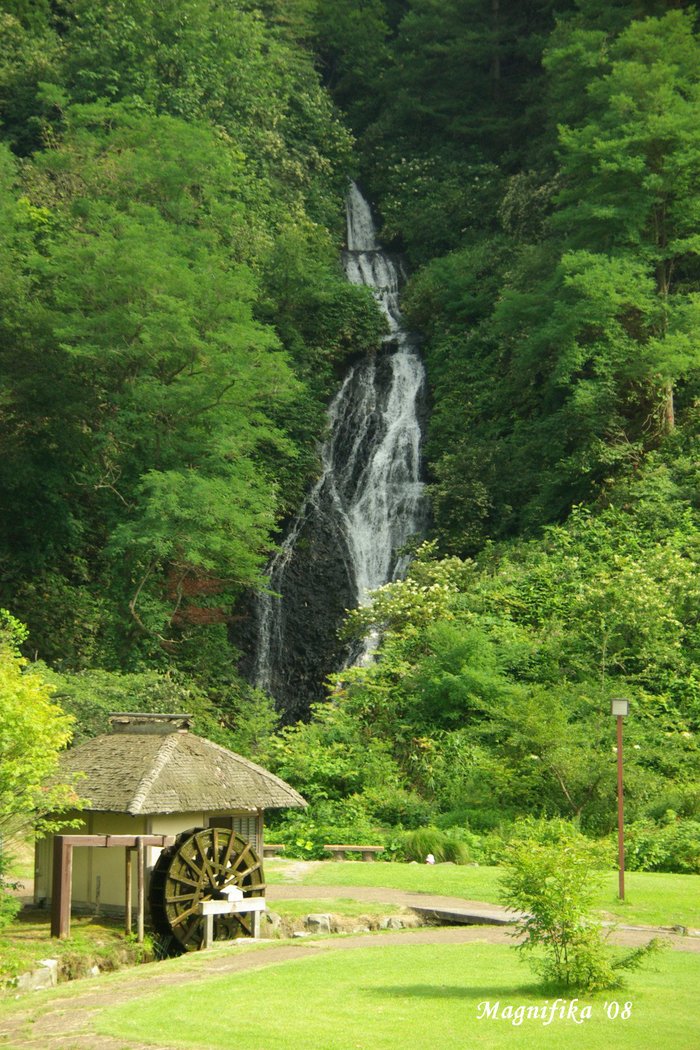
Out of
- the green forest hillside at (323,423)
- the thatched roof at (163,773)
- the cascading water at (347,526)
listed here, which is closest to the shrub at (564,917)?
the thatched roof at (163,773)

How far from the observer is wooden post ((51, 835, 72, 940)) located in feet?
56.5

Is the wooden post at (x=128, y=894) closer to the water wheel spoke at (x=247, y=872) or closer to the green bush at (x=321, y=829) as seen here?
the water wheel spoke at (x=247, y=872)

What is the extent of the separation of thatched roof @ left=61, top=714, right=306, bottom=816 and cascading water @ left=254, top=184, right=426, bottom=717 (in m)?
12.3

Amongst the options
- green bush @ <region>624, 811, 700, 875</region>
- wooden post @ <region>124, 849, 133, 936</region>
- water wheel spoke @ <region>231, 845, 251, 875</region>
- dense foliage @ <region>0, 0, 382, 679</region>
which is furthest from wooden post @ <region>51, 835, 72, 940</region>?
dense foliage @ <region>0, 0, 382, 679</region>

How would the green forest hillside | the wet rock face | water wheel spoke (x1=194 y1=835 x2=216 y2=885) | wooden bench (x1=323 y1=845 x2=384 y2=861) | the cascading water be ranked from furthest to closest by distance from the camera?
the cascading water, the wet rock face, the green forest hillside, wooden bench (x1=323 y1=845 x2=384 y2=861), water wheel spoke (x1=194 y1=835 x2=216 y2=885)

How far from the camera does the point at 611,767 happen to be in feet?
74.7

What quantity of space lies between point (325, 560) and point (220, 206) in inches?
471

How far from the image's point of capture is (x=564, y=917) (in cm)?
1270

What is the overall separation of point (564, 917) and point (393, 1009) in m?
1.97

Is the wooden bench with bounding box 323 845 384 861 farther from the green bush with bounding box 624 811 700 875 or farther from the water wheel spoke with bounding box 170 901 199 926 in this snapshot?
the water wheel spoke with bounding box 170 901 199 926

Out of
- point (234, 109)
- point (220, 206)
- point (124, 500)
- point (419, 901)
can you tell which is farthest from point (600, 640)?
point (234, 109)

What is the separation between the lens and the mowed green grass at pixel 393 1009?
11.2 m

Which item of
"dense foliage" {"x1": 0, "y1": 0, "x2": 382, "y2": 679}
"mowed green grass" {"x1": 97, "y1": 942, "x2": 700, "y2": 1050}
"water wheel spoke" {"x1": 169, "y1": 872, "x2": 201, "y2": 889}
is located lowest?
"mowed green grass" {"x1": 97, "y1": 942, "x2": 700, "y2": 1050}

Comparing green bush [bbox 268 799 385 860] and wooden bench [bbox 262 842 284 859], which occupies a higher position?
green bush [bbox 268 799 385 860]
